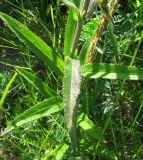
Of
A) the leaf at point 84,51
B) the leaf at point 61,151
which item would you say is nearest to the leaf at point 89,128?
the leaf at point 61,151

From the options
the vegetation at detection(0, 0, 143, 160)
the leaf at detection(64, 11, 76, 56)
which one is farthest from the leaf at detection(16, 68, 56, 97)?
the leaf at detection(64, 11, 76, 56)

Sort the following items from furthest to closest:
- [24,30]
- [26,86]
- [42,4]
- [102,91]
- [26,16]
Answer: [42,4] → [26,16] → [26,86] → [102,91] → [24,30]

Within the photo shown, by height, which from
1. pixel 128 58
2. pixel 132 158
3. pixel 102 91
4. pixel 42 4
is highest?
pixel 42 4

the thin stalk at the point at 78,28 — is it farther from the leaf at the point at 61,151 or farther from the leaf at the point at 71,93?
the leaf at the point at 61,151

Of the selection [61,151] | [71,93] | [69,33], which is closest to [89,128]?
[61,151]

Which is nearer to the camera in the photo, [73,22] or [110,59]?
[73,22]

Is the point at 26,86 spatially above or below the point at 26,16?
below

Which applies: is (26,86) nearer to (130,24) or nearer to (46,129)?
(46,129)

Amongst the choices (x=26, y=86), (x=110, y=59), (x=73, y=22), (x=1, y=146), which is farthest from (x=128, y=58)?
(x=1, y=146)
